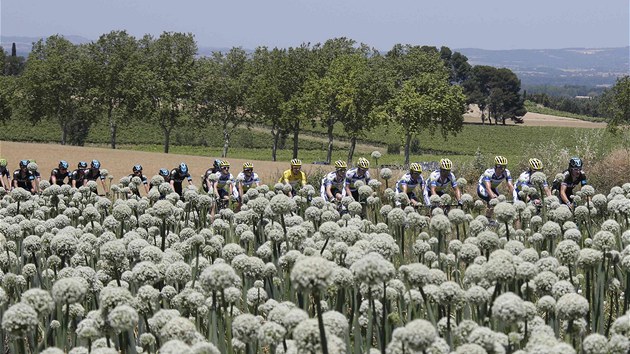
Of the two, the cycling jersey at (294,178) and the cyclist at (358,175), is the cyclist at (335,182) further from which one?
the cycling jersey at (294,178)

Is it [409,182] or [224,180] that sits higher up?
[409,182]

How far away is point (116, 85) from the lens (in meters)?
85.9

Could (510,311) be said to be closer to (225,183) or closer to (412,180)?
(412,180)

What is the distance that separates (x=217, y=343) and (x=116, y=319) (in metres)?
1.53

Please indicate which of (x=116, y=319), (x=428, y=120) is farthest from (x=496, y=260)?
(x=428, y=120)

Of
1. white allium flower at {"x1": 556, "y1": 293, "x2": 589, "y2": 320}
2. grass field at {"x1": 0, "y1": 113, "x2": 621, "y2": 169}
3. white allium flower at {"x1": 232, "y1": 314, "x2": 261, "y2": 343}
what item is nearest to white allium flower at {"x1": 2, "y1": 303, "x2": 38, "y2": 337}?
white allium flower at {"x1": 232, "y1": 314, "x2": 261, "y2": 343}

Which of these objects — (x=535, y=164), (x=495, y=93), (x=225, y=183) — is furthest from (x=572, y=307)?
(x=495, y=93)

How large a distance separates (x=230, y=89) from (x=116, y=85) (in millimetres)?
13631

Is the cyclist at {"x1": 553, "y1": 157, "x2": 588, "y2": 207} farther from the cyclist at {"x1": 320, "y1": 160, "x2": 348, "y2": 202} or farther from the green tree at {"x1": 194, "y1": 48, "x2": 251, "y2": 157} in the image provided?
the green tree at {"x1": 194, "y1": 48, "x2": 251, "y2": 157}

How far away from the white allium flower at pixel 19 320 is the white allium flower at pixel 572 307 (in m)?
3.51

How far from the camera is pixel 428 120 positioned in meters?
65.9

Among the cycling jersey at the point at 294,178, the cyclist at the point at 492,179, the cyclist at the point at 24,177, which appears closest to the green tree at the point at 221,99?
the cyclist at the point at 24,177

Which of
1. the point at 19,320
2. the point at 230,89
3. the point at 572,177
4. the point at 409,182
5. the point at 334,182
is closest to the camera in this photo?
the point at 19,320

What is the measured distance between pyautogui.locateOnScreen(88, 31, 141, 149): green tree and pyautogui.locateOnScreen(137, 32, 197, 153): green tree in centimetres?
137
